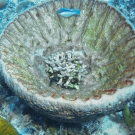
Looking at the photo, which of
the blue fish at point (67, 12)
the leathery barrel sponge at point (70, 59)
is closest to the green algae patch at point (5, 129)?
the leathery barrel sponge at point (70, 59)

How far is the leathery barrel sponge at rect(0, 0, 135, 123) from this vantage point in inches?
82.9

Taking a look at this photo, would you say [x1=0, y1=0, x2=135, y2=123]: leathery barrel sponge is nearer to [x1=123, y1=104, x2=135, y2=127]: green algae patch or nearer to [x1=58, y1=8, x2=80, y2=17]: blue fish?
[x1=58, y1=8, x2=80, y2=17]: blue fish

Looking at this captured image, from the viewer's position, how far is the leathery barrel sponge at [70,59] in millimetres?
2105

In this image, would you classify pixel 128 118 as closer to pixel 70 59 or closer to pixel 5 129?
pixel 70 59

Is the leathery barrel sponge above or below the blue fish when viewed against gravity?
below

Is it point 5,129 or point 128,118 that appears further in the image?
point 128,118

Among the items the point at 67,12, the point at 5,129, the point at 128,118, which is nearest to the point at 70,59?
the point at 67,12

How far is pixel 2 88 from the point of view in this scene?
11.4 ft

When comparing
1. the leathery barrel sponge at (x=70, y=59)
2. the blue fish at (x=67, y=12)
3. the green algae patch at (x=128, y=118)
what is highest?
the blue fish at (x=67, y=12)

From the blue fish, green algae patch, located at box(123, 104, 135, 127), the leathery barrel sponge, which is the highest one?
the blue fish

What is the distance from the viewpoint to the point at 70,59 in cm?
325

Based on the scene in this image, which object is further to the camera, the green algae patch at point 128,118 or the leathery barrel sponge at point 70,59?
the green algae patch at point 128,118

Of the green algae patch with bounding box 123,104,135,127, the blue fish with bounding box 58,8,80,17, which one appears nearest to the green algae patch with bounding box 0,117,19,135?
the green algae patch with bounding box 123,104,135,127

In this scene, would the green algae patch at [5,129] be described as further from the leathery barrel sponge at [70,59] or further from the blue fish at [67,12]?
the blue fish at [67,12]
